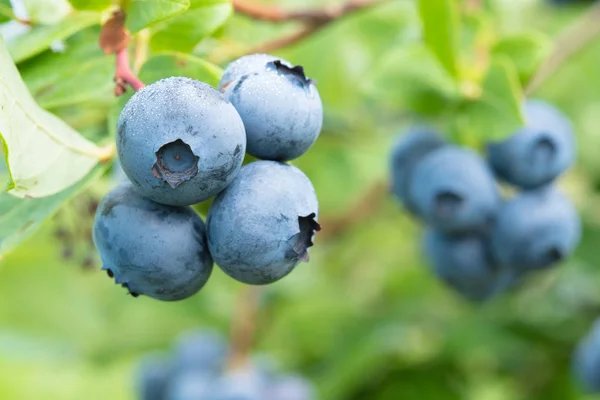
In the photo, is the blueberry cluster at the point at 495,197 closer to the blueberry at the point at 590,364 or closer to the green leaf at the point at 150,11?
the blueberry at the point at 590,364

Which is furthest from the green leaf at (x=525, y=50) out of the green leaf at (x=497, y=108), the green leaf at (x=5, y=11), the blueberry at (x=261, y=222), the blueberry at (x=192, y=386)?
the blueberry at (x=192, y=386)

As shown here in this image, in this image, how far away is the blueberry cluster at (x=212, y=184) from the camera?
30.3 inches

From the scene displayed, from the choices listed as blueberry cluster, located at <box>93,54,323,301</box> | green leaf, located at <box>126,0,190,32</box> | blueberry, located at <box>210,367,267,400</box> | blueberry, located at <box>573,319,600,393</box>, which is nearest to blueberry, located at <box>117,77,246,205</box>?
blueberry cluster, located at <box>93,54,323,301</box>

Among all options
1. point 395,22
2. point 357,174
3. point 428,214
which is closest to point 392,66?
point 428,214

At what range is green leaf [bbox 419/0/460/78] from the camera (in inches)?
50.9

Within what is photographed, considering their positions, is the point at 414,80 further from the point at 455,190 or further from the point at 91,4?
the point at 91,4

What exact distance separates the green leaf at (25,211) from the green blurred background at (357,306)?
3.51 feet

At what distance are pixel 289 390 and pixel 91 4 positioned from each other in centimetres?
132

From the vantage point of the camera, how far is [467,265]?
155cm

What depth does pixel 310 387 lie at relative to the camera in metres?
2.17

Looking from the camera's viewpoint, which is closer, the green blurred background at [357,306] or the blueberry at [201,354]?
the blueberry at [201,354]

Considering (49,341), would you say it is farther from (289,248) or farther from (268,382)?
(289,248)

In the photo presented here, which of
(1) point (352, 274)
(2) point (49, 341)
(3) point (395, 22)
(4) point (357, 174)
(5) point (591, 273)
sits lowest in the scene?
(2) point (49, 341)

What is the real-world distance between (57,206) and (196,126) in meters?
0.24
